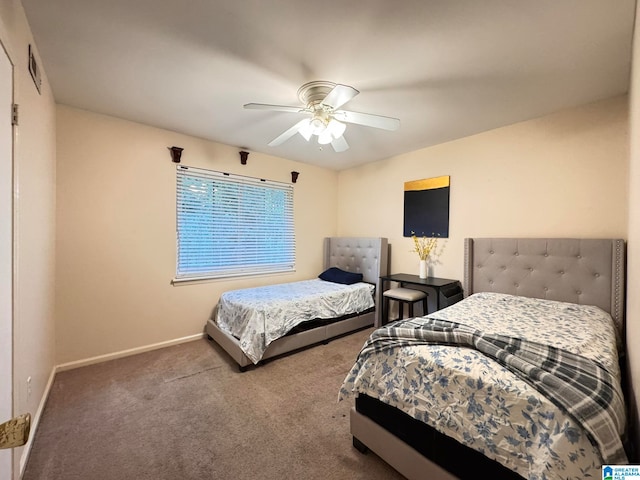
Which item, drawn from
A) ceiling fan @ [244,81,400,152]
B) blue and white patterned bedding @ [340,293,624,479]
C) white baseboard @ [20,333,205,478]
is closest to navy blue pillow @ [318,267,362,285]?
white baseboard @ [20,333,205,478]

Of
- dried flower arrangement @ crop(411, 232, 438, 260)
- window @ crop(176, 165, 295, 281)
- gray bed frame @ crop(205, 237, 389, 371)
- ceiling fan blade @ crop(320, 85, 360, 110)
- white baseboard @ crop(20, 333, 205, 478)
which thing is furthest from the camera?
dried flower arrangement @ crop(411, 232, 438, 260)

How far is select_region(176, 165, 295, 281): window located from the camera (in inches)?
124

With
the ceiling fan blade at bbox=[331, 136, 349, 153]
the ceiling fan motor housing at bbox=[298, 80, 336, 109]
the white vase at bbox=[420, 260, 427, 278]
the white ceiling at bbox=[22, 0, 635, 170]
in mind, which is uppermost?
the white ceiling at bbox=[22, 0, 635, 170]

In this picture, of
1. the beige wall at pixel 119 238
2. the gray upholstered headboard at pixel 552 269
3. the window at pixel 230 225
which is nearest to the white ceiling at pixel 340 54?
the beige wall at pixel 119 238

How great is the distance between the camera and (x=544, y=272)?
2455 mm

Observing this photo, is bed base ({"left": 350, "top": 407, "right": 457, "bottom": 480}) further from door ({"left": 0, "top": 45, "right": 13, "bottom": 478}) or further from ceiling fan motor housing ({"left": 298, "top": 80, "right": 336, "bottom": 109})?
ceiling fan motor housing ({"left": 298, "top": 80, "right": 336, "bottom": 109})

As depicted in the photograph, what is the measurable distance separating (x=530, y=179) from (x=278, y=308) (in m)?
2.86

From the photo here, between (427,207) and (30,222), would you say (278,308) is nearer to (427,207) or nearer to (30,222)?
(30,222)

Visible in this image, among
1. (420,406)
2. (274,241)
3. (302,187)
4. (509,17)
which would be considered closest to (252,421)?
(420,406)

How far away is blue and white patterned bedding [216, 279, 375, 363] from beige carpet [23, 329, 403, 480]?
320 millimetres

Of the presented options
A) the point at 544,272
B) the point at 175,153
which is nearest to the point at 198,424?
the point at 175,153

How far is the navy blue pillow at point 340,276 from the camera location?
3.77 m

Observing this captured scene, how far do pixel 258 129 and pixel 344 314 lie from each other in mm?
2412

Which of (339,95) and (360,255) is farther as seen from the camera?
(360,255)
